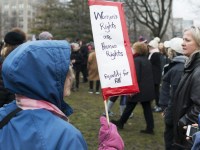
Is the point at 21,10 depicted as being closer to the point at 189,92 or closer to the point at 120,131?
the point at 120,131

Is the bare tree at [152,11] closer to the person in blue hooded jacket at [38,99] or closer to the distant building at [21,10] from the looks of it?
the person in blue hooded jacket at [38,99]

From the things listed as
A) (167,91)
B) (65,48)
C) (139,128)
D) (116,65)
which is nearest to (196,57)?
(116,65)

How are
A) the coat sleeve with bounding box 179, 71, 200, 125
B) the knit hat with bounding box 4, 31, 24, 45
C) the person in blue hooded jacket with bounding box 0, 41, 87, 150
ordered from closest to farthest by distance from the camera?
the person in blue hooded jacket with bounding box 0, 41, 87, 150
the coat sleeve with bounding box 179, 71, 200, 125
the knit hat with bounding box 4, 31, 24, 45

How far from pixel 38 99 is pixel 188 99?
2.41 m

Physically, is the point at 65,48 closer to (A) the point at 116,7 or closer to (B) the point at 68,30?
(A) the point at 116,7

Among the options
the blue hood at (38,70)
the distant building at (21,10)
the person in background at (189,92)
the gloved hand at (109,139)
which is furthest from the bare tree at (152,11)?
the distant building at (21,10)

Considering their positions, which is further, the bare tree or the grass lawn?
the bare tree

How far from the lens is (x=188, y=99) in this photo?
3908mm

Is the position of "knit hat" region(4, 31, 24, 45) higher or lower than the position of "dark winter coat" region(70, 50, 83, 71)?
higher

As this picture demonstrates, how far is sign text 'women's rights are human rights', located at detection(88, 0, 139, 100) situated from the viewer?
385cm

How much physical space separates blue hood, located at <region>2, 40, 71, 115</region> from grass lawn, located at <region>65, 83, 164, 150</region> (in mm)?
4486

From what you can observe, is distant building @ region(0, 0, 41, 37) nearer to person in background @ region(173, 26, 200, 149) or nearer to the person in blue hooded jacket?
person in background @ region(173, 26, 200, 149)

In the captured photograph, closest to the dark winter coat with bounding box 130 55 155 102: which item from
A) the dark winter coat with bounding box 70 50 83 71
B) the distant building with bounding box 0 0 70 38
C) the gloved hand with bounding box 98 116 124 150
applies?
the gloved hand with bounding box 98 116 124 150

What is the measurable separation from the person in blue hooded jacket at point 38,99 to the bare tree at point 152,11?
1101 inches
